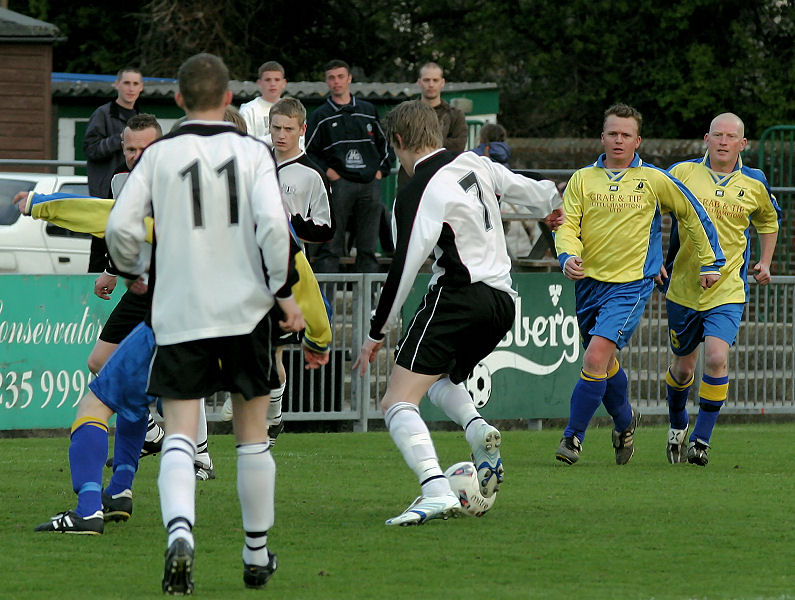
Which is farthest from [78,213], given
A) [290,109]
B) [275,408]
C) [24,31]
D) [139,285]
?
[24,31]

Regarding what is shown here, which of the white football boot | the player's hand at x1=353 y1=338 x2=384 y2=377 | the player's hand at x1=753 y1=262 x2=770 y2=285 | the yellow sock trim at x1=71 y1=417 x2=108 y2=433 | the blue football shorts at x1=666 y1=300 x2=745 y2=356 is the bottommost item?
the white football boot

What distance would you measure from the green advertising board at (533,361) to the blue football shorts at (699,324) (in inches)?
102

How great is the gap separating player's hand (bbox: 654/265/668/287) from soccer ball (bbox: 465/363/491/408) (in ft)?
9.17

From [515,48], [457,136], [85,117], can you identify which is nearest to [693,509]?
[457,136]

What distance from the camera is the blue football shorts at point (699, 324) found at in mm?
9914

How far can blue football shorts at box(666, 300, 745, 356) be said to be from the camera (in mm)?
9914

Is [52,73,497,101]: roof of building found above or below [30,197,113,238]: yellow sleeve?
above

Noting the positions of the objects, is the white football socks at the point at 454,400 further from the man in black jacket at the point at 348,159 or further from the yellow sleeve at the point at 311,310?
the man in black jacket at the point at 348,159

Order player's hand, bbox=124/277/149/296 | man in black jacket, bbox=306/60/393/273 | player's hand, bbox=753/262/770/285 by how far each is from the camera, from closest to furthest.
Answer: player's hand, bbox=124/277/149/296
player's hand, bbox=753/262/770/285
man in black jacket, bbox=306/60/393/273

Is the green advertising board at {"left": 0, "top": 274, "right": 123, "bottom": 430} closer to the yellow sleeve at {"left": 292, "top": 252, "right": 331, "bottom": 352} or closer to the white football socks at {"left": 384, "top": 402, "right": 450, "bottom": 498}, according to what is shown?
the white football socks at {"left": 384, "top": 402, "right": 450, "bottom": 498}

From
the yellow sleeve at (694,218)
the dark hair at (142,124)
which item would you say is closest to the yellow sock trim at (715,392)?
the yellow sleeve at (694,218)

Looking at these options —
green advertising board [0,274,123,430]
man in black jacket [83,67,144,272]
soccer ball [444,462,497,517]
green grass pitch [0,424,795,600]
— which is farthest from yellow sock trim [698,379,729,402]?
man in black jacket [83,67,144,272]

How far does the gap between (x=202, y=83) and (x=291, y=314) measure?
91 cm

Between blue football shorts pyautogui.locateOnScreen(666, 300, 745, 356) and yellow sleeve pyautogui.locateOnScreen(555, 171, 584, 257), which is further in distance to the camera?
blue football shorts pyautogui.locateOnScreen(666, 300, 745, 356)
